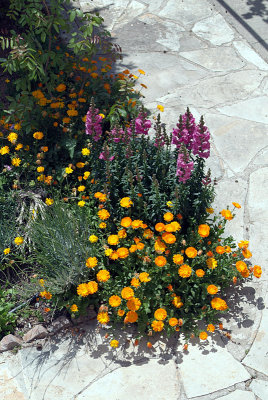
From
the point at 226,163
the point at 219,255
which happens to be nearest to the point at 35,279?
the point at 219,255

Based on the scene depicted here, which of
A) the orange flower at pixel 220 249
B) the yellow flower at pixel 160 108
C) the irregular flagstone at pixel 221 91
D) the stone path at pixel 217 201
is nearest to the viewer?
the stone path at pixel 217 201

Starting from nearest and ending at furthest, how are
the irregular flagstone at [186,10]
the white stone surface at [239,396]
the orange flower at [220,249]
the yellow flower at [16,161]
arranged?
1. the white stone surface at [239,396]
2. the orange flower at [220,249]
3. the yellow flower at [16,161]
4. the irregular flagstone at [186,10]

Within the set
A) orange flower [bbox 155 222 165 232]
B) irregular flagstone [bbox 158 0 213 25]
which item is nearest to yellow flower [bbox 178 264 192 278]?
orange flower [bbox 155 222 165 232]

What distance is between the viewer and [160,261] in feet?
10.1

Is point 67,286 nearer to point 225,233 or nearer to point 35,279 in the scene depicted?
point 35,279

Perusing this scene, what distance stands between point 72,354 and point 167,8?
5335 mm

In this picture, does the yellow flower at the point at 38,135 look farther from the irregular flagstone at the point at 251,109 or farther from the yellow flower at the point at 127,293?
the irregular flagstone at the point at 251,109

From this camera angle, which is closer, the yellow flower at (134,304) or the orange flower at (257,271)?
the yellow flower at (134,304)

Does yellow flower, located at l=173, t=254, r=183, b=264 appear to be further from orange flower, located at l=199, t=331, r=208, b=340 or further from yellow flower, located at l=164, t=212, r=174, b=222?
orange flower, located at l=199, t=331, r=208, b=340

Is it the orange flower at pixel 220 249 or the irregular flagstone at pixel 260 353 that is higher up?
the orange flower at pixel 220 249

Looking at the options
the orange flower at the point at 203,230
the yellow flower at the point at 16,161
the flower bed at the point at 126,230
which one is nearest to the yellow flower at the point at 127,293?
the flower bed at the point at 126,230

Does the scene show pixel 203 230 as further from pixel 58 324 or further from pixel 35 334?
pixel 35 334

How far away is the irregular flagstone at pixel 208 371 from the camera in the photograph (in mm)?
2811

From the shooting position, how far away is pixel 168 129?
15.1ft
